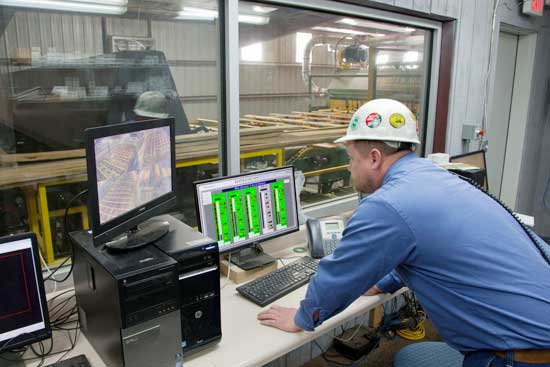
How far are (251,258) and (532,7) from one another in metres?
3.10

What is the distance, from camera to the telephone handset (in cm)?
196

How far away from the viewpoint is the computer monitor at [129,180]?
1096 mm

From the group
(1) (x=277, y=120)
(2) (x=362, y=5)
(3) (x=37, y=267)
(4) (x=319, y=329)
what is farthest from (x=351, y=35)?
(3) (x=37, y=267)

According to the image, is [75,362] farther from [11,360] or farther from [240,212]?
[240,212]

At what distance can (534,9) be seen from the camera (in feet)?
11.0

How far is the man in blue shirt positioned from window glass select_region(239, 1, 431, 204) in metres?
1.01

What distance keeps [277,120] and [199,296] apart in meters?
1.40

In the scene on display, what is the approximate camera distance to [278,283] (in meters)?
1.68

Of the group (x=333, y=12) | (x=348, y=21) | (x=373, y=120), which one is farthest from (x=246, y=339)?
(x=348, y=21)

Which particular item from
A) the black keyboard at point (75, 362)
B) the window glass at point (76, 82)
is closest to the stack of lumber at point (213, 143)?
the window glass at point (76, 82)

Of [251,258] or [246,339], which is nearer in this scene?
[246,339]

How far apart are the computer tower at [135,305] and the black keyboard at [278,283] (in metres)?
0.46

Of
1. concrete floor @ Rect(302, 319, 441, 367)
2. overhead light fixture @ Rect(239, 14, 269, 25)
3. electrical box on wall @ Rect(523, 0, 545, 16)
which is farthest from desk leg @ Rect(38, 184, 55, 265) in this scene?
electrical box on wall @ Rect(523, 0, 545, 16)

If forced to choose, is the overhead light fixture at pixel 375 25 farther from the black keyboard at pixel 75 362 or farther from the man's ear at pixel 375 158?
the black keyboard at pixel 75 362
